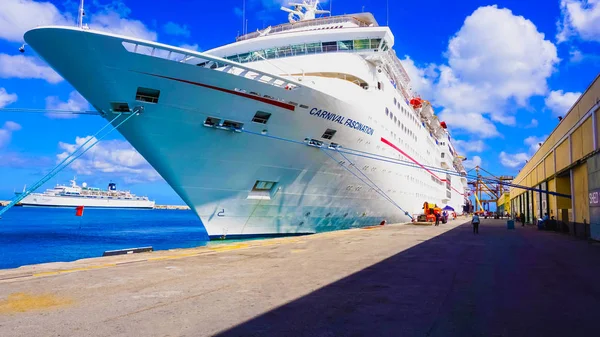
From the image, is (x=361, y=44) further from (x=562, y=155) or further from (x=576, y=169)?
(x=576, y=169)

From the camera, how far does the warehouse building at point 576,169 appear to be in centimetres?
1498

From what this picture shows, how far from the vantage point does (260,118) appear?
1616 centimetres

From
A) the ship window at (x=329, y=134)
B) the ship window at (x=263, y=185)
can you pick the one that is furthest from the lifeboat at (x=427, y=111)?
the ship window at (x=263, y=185)

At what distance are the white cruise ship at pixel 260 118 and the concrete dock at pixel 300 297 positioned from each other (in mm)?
6080

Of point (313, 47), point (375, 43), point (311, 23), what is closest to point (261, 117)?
point (313, 47)

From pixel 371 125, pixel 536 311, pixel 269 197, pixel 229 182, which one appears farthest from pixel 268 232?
pixel 536 311

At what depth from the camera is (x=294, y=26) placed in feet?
87.5

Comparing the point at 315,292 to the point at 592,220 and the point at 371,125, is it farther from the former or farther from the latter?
Result: the point at 371,125

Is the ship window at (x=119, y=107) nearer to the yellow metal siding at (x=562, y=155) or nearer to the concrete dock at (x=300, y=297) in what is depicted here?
the concrete dock at (x=300, y=297)

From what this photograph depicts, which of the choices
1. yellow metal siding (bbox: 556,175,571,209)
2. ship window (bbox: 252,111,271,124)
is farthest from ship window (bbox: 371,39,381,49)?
yellow metal siding (bbox: 556,175,571,209)

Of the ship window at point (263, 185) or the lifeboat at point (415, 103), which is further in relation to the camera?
the lifeboat at point (415, 103)

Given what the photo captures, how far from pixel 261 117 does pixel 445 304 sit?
1175 cm

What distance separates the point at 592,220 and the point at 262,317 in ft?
51.4

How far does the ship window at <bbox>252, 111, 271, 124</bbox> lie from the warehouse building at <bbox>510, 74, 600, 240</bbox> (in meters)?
11.8
